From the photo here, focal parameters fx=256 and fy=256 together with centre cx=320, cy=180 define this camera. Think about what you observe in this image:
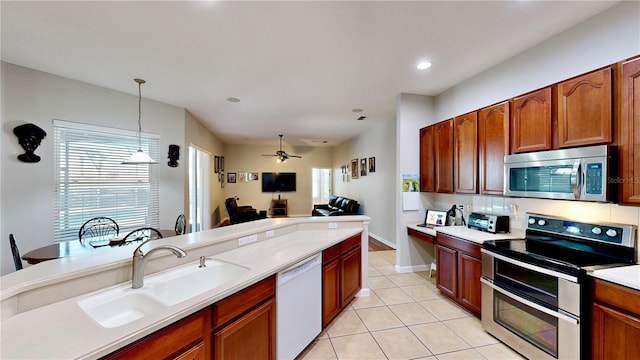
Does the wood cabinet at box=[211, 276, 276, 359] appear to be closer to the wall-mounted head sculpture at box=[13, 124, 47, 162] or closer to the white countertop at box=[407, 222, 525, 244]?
the white countertop at box=[407, 222, 525, 244]

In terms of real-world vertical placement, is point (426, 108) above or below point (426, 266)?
above

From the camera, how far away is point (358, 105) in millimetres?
4773

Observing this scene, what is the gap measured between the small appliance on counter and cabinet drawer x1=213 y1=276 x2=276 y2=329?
2579mm

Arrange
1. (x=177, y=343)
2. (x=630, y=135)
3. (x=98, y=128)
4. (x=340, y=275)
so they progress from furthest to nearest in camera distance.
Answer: (x=98, y=128) < (x=340, y=275) < (x=630, y=135) < (x=177, y=343)

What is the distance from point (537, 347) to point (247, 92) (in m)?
4.41

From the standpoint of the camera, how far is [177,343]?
118cm

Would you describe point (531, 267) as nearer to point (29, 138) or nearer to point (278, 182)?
point (29, 138)

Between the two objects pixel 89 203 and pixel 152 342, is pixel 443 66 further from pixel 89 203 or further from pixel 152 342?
pixel 89 203

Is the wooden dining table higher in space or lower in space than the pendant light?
lower

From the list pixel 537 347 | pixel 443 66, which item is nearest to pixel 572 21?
pixel 443 66

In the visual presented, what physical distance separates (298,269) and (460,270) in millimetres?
1982

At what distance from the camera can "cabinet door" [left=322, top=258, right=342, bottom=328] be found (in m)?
2.46

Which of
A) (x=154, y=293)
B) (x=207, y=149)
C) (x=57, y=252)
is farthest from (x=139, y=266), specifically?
(x=207, y=149)

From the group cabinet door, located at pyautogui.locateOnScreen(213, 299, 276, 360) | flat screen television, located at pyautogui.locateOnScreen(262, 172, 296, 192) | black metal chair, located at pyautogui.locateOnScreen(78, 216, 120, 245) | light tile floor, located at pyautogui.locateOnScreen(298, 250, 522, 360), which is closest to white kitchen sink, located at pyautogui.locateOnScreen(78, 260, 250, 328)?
cabinet door, located at pyautogui.locateOnScreen(213, 299, 276, 360)
